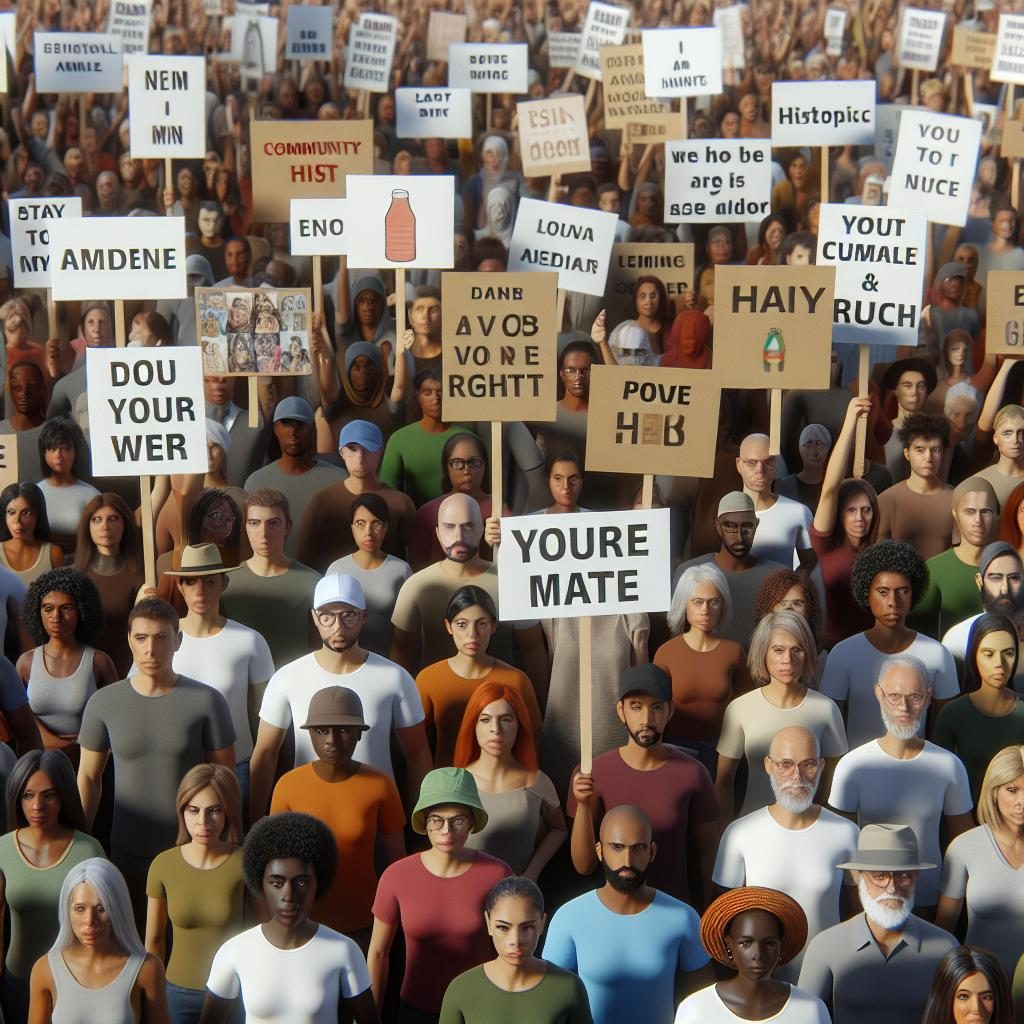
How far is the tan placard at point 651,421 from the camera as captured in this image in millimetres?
9391

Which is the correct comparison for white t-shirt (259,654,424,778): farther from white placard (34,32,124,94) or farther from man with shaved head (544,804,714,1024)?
white placard (34,32,124,94)

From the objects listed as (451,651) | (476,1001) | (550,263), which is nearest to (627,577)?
(451,651)

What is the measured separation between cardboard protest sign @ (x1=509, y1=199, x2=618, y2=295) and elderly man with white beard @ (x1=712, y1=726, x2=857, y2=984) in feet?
18.6

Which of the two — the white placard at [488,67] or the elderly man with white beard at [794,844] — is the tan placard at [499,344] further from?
the white placard at [488,67]

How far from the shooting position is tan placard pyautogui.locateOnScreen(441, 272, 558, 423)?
9898mm

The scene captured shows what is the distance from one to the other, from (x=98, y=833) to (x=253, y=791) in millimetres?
664

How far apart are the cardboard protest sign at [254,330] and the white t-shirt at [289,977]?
5099mm

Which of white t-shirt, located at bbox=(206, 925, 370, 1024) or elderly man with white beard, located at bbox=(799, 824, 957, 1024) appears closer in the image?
white t-shirt, located at bbox=(206, 925, 370, 1024)

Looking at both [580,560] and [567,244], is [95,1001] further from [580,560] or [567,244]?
[567,244]

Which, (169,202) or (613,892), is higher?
(169,202)

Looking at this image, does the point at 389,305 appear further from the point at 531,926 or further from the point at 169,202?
the point at 531,926

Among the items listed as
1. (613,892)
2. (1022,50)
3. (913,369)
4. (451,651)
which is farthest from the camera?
(1022,50)

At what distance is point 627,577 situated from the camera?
812cm

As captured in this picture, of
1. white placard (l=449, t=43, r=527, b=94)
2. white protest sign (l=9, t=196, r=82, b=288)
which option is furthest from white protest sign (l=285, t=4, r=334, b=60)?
white protest sign (l=9, t=196, r=82, b=288)
